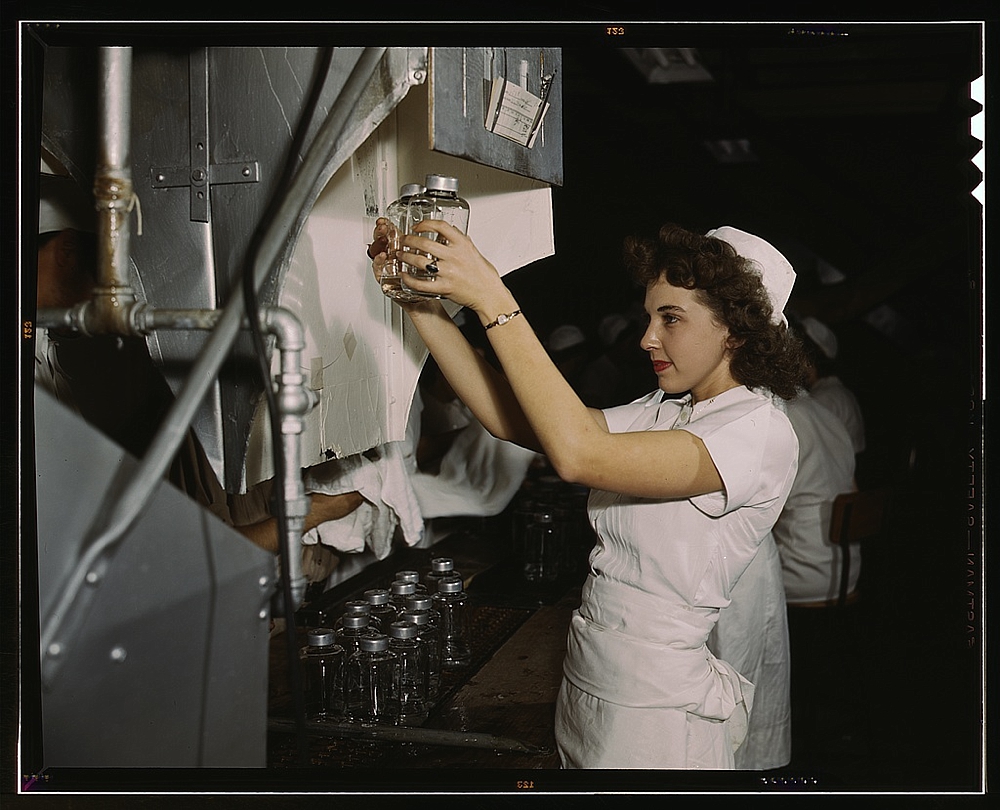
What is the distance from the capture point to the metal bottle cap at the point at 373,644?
→ 51.3 inches

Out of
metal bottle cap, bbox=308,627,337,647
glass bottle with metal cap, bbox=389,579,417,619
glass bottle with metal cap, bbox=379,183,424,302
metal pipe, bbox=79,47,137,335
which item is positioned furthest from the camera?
glass bottle with metal cap, bbox=389,579,417,619

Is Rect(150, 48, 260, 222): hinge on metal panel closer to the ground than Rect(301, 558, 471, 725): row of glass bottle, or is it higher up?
higher up

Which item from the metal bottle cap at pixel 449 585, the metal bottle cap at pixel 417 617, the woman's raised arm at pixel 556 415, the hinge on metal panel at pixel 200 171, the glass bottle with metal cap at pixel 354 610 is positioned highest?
the hinge on metal panel at pixel 200 171

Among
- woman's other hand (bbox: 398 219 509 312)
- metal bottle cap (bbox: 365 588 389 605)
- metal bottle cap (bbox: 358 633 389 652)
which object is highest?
woman's other hand (bbox: 398 219 509 312)

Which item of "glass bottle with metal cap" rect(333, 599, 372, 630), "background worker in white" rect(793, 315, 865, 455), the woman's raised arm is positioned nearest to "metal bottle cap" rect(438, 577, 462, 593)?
"glass bottle with metal cap" rect(333, 599, 372, 630)

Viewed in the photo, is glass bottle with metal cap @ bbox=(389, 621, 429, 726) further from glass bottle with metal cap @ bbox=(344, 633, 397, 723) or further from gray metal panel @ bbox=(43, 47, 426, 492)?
gray metal panel @ bbox=(43, 47, 426, 492)

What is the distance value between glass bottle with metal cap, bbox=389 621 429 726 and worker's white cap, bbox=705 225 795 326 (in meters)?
0.68

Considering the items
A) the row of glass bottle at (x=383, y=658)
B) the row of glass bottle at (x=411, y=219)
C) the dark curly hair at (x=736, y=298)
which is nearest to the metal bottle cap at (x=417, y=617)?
the row of glass bottle at (x=383, y=658)

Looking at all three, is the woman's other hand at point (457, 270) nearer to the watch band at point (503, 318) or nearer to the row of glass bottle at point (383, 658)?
the watch band at point (503, 318)

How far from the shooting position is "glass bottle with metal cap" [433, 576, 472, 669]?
4.62 ft

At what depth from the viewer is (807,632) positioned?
49.1 inches

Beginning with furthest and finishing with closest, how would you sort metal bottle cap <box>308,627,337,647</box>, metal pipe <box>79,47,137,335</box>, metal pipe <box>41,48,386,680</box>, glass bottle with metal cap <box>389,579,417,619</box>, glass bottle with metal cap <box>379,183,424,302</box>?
glass bottle with metal cap <box>389,579,417,619</box>, metal bottle cap <box>308,627,337,647</box>, glass bottle with metal cap <box>379,183,424,302</box>, metal pipe <box>79,47,137,335</box>, metal pipe <box>41,48,386,680</box>

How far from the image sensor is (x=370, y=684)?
1.33 meters

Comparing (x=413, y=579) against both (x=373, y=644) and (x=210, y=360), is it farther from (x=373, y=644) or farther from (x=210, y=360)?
(x=210, y=360)
